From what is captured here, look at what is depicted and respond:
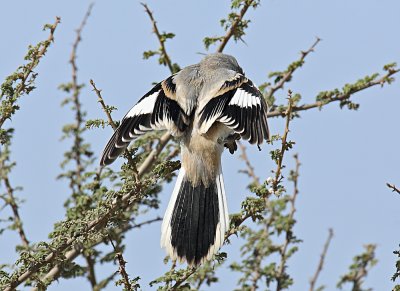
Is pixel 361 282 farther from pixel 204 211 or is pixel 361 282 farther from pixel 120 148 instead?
pixel 120 148

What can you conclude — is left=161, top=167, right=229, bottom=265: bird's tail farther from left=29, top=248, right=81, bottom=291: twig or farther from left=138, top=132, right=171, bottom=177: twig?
left=29, top=248, right=81, bottom=291: twig

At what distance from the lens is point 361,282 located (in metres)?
3.73

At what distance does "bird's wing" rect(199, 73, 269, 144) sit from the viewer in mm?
3988

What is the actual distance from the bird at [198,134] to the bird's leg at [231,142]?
0.4 inches

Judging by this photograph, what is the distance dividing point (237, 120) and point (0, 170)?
159 centimetres

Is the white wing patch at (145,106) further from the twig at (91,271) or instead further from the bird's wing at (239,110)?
the twig at (91,271)

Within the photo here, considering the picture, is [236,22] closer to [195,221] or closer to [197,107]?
[197,107]

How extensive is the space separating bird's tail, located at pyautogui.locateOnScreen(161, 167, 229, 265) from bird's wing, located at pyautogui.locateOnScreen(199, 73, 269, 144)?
1.15 feet

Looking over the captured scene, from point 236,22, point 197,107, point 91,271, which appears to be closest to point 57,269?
point 91,271

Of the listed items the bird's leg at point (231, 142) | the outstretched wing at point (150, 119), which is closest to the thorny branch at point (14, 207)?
the outstretched wing at point (150, 119)

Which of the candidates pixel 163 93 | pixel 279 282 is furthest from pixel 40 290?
pixel 163 93

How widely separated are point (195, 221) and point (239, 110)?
67cm

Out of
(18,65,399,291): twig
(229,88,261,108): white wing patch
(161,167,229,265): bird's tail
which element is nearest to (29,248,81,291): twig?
(18,65,399,291): twig

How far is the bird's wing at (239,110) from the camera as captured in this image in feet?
13.1
